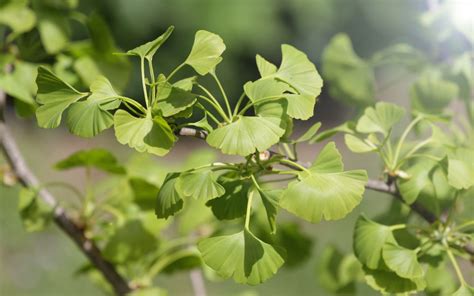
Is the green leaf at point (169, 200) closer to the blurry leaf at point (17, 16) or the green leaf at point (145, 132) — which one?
the green leaf at point (145, 132)

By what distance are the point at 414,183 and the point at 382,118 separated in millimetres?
72

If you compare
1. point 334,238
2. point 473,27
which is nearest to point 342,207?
point 473,27

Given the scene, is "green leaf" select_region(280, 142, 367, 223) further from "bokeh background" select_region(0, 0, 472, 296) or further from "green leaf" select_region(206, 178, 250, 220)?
"bokeh background" select_region(0, 0, 472, 296)

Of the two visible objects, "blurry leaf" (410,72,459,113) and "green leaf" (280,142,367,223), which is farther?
"blurry leaf" (410,72,459,113)

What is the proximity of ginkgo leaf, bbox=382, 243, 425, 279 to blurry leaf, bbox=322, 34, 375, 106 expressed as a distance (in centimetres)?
30

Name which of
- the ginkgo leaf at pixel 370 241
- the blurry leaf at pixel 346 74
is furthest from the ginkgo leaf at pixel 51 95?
the blurry leaf at pixel 346 74

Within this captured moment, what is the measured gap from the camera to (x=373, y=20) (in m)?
3.77

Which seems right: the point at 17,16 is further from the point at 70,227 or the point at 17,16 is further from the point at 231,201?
the point at 231,201

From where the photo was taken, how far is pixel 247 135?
458 mm

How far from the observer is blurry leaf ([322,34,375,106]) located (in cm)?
81

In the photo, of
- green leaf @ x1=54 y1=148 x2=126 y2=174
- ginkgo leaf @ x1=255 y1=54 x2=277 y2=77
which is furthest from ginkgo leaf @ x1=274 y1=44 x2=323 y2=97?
green leaf @ x1=54 y1=148 x2=126 y2=174

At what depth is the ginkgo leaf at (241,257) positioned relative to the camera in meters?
0.48

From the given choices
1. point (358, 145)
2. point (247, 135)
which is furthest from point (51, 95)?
point (358, 145)

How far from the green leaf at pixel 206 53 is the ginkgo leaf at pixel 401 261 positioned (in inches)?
7.9
